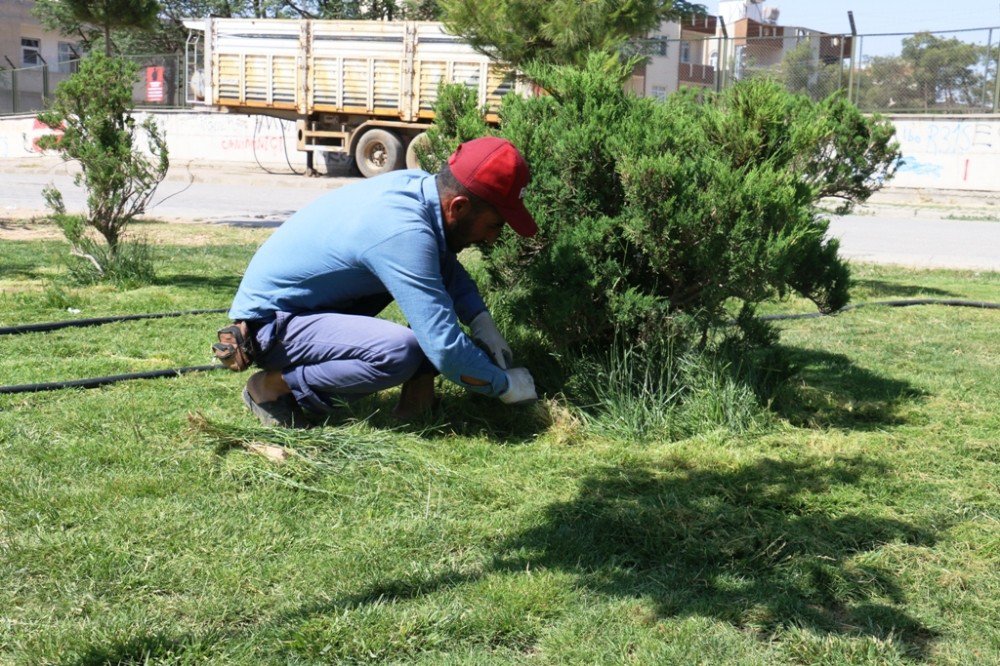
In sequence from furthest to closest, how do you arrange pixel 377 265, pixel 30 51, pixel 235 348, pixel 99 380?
pixel 30 51
pixel 99 380
pixel 235 348
pixel 377 265

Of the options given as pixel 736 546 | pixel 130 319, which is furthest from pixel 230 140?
pixel 736 546

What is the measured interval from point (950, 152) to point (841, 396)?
58.8 feet

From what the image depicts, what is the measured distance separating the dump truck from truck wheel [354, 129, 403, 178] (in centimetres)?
2

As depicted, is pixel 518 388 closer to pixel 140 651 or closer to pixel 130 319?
pixel 140 651

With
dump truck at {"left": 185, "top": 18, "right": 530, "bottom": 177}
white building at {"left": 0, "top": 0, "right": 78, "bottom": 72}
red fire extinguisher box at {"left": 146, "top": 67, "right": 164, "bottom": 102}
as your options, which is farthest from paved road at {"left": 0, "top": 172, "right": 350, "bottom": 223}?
white building at {"left": 0, "top": 0, "right": 78, "bottom": 72}

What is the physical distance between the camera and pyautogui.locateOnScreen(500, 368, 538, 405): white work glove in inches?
165

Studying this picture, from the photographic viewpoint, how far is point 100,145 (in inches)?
304

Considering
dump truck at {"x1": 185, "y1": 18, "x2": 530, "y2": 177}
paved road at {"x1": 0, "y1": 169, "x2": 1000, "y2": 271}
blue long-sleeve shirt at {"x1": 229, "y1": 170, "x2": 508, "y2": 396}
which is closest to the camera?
blue long-sleeve shirt at {"x1": 229, "y1": 170, "x2": 508, "y2": 396}

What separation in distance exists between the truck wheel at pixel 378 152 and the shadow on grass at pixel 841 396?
17074 mm

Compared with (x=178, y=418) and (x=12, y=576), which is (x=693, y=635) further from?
(x=178, y=418)

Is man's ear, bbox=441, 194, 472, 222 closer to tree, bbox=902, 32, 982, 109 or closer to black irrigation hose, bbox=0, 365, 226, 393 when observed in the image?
black irrigation hose, bbox=0, 365, 226, 393

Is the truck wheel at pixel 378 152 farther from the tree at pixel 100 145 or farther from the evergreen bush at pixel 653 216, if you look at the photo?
the evergreen bush at pixel 653 216

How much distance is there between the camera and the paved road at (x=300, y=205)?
11.8 metres

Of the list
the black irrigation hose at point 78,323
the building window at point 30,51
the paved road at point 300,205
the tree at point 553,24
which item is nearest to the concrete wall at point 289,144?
the paved road at point 300,205
